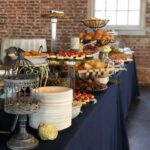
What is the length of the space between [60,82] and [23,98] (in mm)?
557

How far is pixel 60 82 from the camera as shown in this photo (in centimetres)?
158

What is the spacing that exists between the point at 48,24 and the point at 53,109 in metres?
5.17

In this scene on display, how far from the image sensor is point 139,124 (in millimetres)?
3449

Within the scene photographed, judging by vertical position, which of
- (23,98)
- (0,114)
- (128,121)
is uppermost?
(23,98)

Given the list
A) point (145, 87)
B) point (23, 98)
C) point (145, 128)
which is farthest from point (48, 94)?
point (145, 87)

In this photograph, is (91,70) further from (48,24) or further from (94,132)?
(48,24)

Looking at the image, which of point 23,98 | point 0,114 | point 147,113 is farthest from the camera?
point 147,113

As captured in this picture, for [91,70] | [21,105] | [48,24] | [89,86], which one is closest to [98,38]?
[91,70]

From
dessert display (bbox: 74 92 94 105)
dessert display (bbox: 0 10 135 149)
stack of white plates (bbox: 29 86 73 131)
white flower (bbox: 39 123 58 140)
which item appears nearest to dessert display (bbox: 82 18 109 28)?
dessert display (bbox: 0 10 135 149)

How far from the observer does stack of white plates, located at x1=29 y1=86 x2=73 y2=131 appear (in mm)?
1081

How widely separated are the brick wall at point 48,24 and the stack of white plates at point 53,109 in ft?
15.5

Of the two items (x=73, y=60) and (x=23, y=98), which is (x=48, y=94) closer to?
(x=23, y=98)

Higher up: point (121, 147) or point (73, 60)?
point (73, 60)

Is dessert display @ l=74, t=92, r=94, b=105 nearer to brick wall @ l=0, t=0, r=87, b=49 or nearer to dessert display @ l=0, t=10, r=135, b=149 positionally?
dessert display @ l=0, t=10, r=135, b=149
